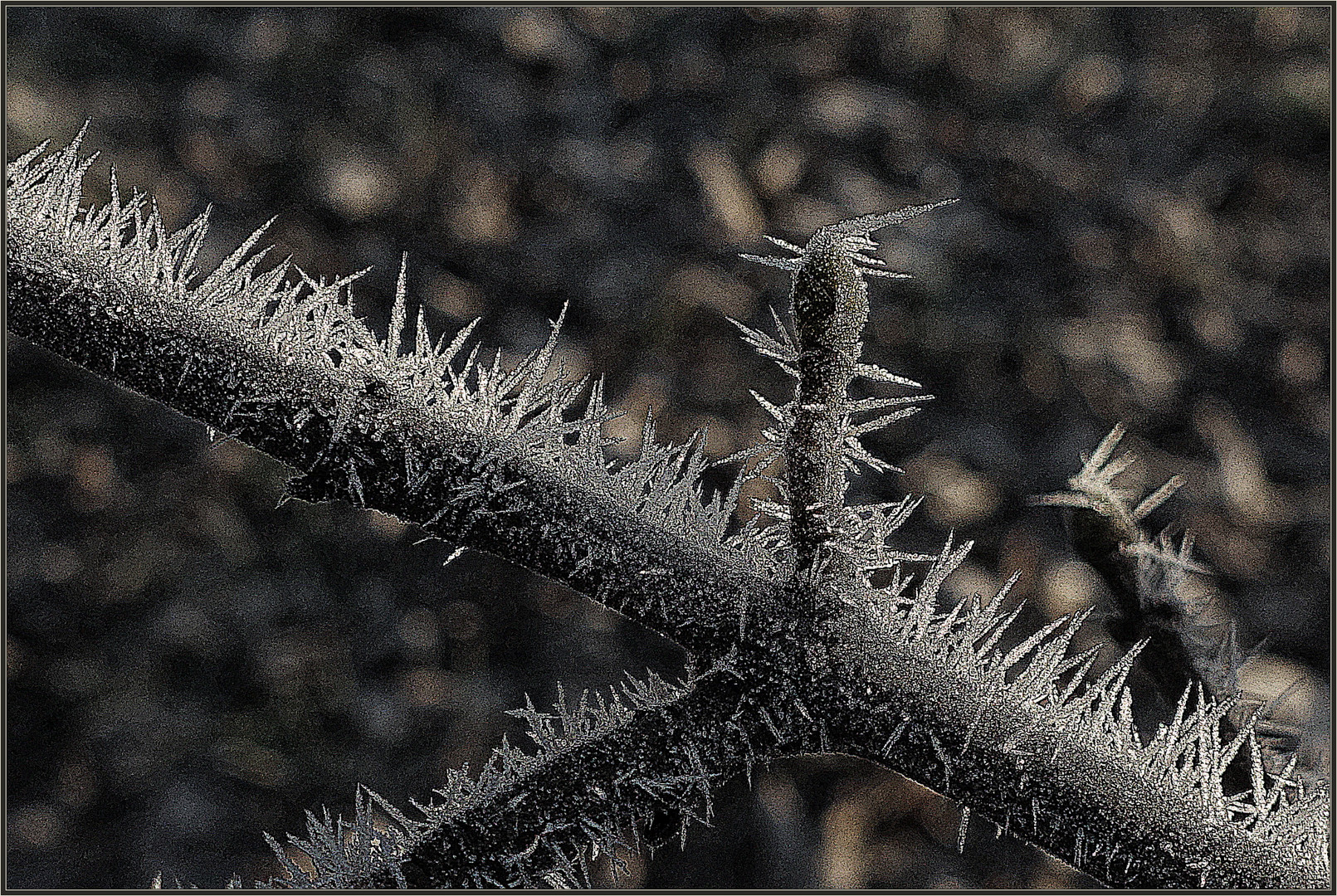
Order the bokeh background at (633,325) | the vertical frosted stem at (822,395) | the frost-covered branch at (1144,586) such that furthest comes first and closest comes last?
the bokeh background at (633,325), the frost-covered branch at (1144,586), the vertical frosted stem at (822,395)

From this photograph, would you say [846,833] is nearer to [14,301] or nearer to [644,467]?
[644,467]

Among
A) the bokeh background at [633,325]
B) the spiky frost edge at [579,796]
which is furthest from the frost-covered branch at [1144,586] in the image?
the bokeh background at [633,325]

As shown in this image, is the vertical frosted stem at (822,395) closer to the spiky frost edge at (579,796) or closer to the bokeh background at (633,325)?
the spiky frost edge at (579,796)

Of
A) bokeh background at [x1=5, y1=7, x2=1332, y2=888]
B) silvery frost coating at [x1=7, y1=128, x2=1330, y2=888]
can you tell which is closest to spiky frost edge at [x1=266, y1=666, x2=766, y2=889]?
silvery frost coating at [x1=7, y1=128, x2=1330, y2=888]

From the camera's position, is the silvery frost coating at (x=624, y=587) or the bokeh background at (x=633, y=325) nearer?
the silvery frost coating at (x=624, y=587)

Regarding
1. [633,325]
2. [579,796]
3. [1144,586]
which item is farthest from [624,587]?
[633,325]

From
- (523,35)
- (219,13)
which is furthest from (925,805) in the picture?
(219,13)
